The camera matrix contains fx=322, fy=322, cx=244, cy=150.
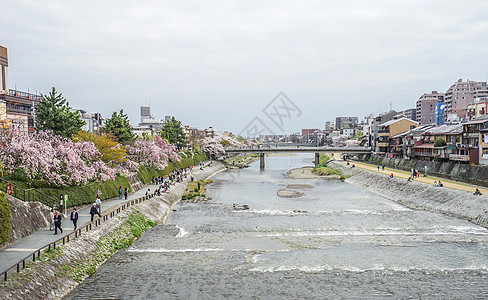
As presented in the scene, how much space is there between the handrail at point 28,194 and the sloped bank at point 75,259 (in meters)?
5.14

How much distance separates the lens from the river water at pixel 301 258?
17.4 metres

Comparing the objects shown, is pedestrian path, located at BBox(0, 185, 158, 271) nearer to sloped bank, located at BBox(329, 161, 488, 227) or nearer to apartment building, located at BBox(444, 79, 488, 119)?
sloped bank, located at BBox(329, 161, 488, 227)

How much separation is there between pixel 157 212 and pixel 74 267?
15.8 metres

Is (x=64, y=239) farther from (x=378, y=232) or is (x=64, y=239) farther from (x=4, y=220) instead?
(x=378, y=232)

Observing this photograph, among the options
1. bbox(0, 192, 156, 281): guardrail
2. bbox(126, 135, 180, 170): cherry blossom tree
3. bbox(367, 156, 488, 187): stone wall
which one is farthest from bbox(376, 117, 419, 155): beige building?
bbox(0, 192, 156, 281): guardrail

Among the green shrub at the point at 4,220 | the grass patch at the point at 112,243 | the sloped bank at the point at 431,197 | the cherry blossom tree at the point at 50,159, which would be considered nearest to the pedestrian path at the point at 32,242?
the green shrub at the point at 4,220

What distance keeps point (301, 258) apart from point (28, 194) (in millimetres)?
20053

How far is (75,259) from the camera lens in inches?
731

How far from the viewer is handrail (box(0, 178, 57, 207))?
2264 centimetres

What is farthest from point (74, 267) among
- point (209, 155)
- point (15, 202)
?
point (209, 155)

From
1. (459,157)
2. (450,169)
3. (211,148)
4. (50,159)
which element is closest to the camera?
(50,159)

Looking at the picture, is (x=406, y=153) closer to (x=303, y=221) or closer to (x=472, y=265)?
(x=303, y=221)

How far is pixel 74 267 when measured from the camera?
1809cm

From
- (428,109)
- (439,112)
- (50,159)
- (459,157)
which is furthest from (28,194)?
(428,109)
